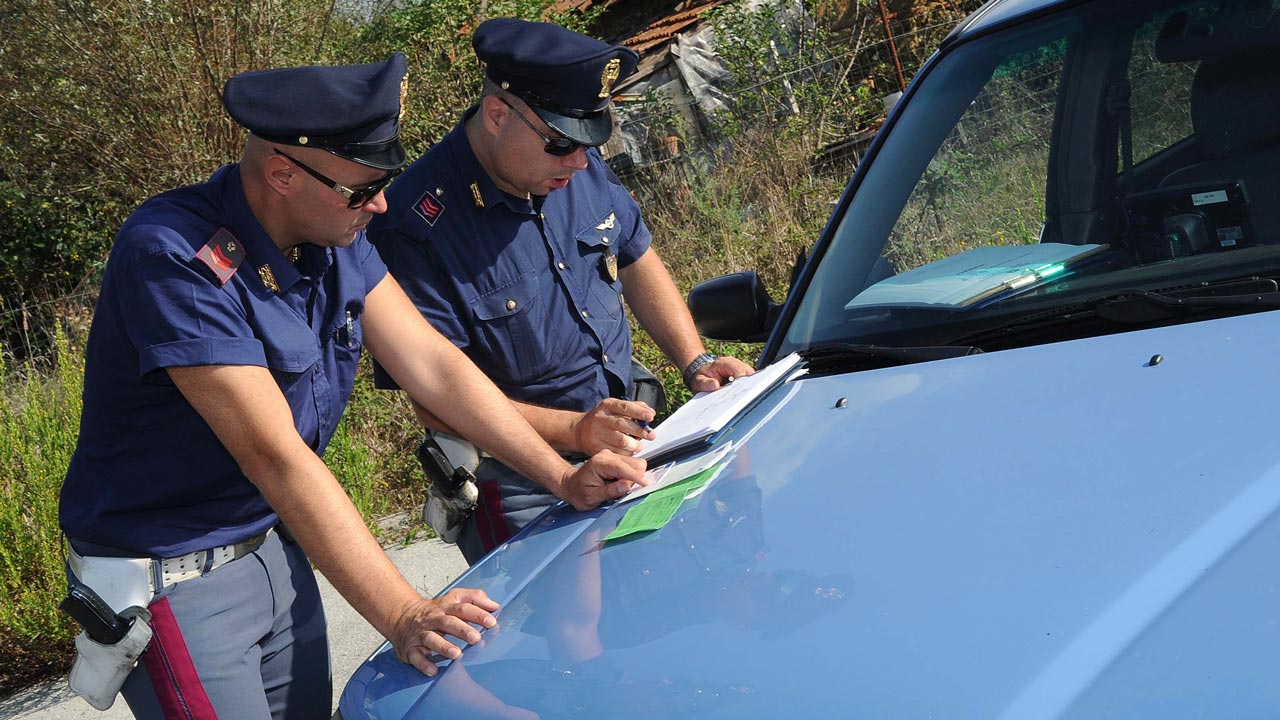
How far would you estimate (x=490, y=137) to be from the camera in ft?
9.71

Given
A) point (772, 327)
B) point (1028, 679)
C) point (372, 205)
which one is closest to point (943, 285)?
point (772, 327)

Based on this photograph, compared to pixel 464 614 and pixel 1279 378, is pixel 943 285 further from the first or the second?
pixel 464 614

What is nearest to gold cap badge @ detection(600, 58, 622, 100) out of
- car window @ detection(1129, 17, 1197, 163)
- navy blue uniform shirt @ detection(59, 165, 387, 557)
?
navy blue uniform shirt @ detection(59, 165, 387, 557)

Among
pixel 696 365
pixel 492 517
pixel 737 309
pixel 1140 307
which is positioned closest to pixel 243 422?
pixel 492 517

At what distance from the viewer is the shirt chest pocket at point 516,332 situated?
9.71ft

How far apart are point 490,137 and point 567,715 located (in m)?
1.77

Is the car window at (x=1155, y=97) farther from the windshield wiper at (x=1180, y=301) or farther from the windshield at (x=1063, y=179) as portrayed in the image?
the windshield wiper at (x=1180, y=301)

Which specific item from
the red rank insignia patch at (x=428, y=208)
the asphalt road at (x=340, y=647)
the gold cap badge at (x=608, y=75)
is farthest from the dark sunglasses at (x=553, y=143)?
the asphalt road at (x=340, y=647)

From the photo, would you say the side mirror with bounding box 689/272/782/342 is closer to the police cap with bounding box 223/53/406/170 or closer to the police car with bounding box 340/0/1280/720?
the police car with bounding box 340/0/1280/720

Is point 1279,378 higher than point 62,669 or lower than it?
higher

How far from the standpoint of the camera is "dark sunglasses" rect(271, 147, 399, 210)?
7.43 feet

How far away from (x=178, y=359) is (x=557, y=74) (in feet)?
3.86

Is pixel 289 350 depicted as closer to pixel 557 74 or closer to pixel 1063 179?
pixel 557 74

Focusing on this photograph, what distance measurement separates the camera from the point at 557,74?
111 inches
